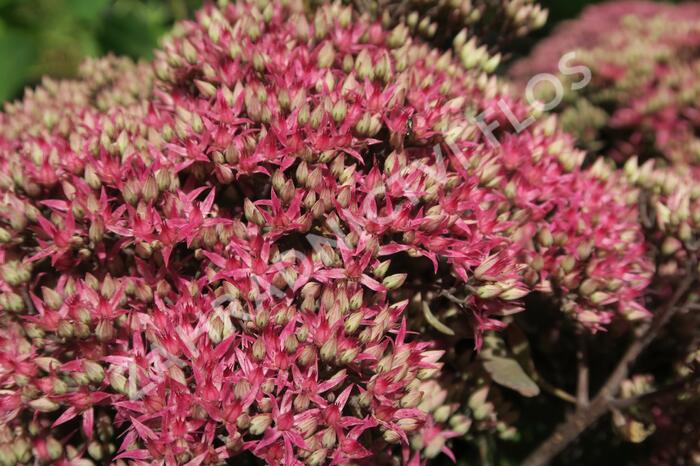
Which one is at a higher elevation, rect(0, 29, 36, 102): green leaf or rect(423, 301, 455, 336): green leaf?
rect(0, 29, 36, 102): green leaf

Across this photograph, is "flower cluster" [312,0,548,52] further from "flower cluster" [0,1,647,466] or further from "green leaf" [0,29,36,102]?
"green leaf" [0,29,36,102]

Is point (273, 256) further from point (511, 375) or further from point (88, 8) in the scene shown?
point (88, 8)

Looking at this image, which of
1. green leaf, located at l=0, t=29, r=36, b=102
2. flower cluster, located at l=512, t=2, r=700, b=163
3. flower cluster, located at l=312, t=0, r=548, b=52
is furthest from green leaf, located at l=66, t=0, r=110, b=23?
flower cluster, located at l=512, t=2, r=700, b=163

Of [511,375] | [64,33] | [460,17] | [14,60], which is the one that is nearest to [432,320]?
[511,375]

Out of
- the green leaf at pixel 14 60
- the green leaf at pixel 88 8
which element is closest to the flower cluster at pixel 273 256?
the green leaf at pixel 88 8

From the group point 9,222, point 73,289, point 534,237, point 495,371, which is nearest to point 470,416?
point 495,371

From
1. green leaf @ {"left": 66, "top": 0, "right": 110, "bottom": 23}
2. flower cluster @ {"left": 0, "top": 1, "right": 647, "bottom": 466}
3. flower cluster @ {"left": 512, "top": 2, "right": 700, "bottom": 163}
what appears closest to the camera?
flower cluster @ {"left": 0, "top": 1, "right": 647, "bottom": 466}

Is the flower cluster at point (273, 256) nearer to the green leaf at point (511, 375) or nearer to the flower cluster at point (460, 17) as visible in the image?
the green leaf at point (511, 375)
